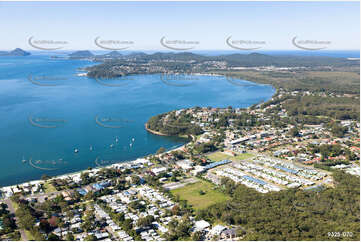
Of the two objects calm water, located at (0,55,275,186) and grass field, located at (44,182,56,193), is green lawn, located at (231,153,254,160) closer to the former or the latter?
calm water, located at (0,55,275,186)

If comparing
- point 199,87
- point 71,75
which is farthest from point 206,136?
point 71,75

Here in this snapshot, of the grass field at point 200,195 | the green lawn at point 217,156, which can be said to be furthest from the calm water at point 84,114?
the grass field at point 200,195

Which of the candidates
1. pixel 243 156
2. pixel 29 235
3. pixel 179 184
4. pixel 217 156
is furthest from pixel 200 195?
pixel 29 235

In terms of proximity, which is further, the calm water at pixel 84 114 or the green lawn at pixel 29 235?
the calm water at pixel 84 114

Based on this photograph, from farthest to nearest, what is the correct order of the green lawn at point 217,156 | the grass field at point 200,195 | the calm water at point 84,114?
1. the calm water at point 84,114
2. the green lawn at point 217,156
3. the grass field at point 200,195

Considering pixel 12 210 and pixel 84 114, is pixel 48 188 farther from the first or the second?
pixel 84 114

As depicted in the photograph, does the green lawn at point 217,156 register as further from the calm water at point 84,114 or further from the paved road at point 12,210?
the paved road at point 12,210
